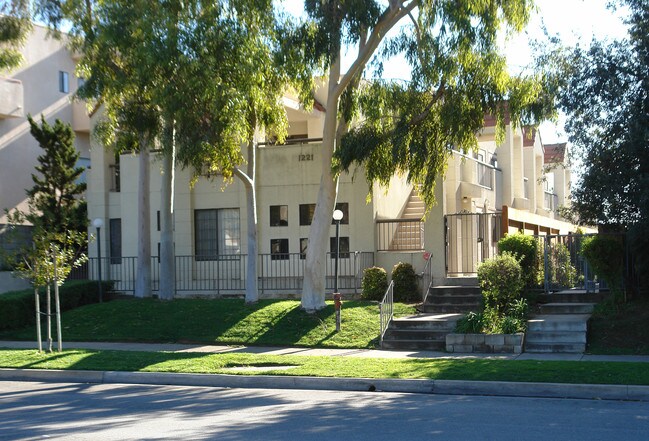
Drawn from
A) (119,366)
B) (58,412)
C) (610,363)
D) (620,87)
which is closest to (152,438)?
(58,412)

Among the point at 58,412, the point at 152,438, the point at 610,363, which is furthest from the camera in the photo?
the point at 610,363

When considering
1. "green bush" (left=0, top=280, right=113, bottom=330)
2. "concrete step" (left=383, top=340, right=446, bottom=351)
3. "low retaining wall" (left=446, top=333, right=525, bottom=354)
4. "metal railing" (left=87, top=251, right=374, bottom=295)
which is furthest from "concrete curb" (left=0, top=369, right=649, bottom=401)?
"metal railing" (left=87, top=251, right=374, bottom=295)

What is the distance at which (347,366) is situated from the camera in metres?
13.5

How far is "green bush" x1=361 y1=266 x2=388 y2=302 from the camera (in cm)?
2031

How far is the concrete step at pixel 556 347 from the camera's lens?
50.1 feet

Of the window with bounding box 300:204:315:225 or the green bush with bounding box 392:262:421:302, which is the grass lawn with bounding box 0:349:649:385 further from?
the window with bounding box 300:204:315:225

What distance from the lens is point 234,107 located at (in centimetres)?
1708

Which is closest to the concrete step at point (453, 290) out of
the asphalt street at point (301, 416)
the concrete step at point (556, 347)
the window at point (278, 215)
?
the concrete step at point (556, 347)

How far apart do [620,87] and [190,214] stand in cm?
1368

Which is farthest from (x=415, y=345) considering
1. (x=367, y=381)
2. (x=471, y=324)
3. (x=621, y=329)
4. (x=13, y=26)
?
(x=13, y=26)

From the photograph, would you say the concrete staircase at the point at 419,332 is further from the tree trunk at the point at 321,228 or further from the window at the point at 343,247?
the window at the point at 343,247

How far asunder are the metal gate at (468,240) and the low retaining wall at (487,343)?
174 inches

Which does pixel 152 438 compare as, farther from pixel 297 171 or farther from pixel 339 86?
pixel 297 171

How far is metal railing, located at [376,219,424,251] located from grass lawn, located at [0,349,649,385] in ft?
24.8
